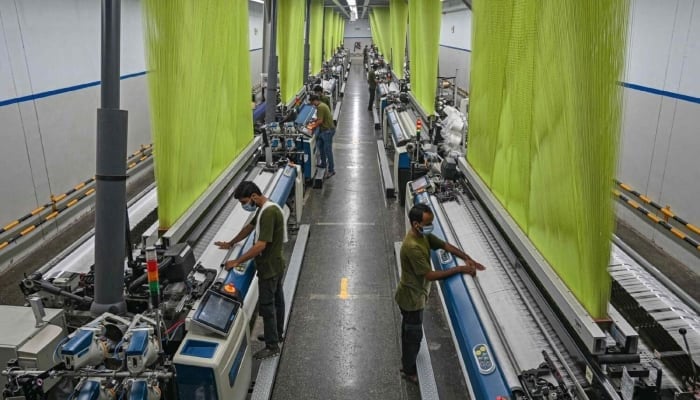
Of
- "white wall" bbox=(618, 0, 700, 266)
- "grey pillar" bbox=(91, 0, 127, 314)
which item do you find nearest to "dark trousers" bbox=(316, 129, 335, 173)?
"white wall" bbox=(618, 0, 700, 266)

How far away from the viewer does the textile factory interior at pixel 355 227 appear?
102 inches

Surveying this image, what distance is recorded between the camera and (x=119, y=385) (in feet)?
8.57

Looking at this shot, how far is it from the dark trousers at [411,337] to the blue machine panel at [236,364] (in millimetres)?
1325

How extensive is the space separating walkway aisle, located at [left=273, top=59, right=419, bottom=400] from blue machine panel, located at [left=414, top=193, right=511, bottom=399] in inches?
→ 43.5

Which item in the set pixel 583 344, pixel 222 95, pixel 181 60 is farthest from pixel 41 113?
pixel 583 344

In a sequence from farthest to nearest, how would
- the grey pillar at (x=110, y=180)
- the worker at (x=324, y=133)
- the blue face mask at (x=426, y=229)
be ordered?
the worker at (x=324, y=133), the blue face mask at (x=426, y=229), the grey pillar at (x=110, y=180)

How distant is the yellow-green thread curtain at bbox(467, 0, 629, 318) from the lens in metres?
2.29

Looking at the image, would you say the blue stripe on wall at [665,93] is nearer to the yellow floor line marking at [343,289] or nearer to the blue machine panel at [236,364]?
the yellow floor line marking at [343,289]

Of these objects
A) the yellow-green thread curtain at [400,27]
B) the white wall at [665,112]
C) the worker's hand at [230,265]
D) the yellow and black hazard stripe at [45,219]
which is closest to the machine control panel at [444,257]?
the worker's hand at [230,265]

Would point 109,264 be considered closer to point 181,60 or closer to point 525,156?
point 181,60

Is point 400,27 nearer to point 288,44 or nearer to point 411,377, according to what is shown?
point 288,44

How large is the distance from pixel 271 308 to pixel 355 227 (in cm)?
359

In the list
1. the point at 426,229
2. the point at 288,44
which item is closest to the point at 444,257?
the point at 426,229

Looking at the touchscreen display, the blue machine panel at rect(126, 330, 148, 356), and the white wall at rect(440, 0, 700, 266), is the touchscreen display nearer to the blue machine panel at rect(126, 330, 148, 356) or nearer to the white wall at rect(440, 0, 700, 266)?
the blue machine panel at rect(126, 330, 148, 356)
